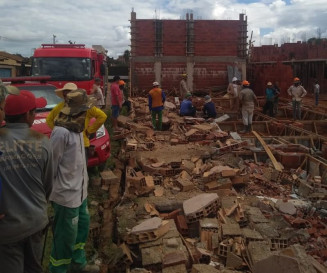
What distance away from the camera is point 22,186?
2521mm

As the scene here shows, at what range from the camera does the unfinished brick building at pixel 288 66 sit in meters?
20.8

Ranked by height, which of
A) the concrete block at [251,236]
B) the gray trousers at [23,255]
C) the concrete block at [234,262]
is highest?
the gray trousers at [23,255]

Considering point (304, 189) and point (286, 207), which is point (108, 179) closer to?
point (286, 207)

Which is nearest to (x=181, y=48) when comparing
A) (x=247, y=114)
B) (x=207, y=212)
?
(x=247, y=114)

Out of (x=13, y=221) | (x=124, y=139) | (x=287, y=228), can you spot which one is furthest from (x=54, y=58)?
(x=13, y=221)

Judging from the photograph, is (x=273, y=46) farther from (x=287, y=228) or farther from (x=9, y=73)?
(x=287, y=228)

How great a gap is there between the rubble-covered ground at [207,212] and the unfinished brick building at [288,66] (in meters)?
13.2

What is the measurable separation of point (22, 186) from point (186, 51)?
20.6m

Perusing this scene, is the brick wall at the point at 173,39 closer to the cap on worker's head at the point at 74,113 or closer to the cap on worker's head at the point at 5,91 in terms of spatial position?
the cap on worker's head at the point at 74,113

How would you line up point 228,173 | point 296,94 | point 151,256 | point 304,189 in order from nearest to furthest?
point 151,256 → point 228,173 → point 304,189 → point 296,94

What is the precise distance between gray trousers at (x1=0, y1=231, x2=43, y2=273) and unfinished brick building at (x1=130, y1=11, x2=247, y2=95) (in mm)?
19794

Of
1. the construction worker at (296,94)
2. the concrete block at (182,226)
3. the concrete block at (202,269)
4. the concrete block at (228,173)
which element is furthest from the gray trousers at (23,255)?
the construction worker at (296,94)

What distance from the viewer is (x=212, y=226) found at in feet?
16.4

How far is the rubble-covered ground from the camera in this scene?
14.2ft
